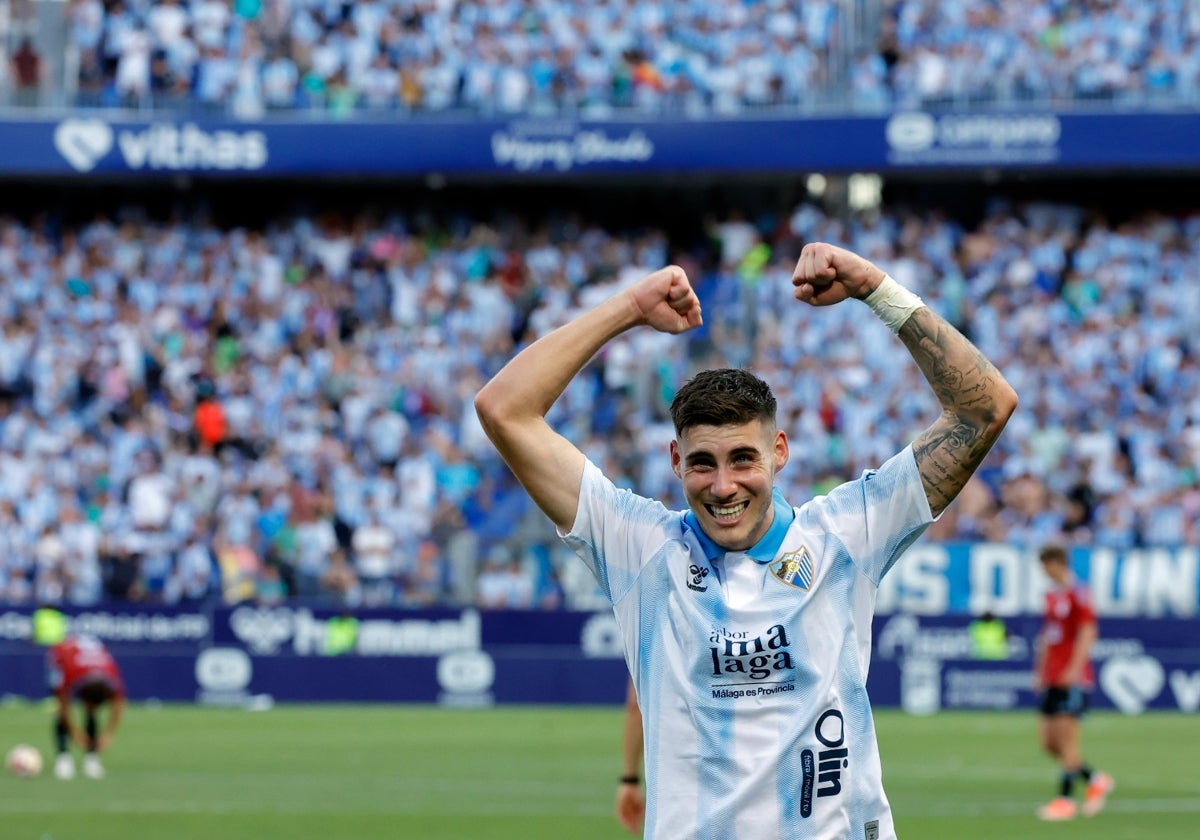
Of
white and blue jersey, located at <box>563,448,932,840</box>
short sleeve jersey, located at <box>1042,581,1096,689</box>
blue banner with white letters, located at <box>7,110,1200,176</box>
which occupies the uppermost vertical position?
blue banner with white letters, located at <box>7,110,1200,176</box>

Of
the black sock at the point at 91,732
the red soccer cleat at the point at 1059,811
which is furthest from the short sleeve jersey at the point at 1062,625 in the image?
the black sock at the point at 91,732

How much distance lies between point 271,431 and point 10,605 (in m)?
5.15

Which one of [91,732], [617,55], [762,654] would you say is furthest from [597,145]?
[762,654]

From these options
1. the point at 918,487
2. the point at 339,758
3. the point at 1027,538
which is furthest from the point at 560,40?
the point at 918,487

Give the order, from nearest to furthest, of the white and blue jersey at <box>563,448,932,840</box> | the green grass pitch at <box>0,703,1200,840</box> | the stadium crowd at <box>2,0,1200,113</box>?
the white and blue jersey at <box>563,448,932,840</box>
the green grass pitch at <box>0,703,1200,840</box>
the stadium crowd at <box>2,0,1200,113</box>

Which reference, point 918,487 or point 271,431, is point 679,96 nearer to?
point 271,431

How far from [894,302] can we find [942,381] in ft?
0.74

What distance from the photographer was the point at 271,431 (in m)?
29.1

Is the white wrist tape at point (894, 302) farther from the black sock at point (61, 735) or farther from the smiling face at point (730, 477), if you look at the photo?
the black sock at point (61, 735)

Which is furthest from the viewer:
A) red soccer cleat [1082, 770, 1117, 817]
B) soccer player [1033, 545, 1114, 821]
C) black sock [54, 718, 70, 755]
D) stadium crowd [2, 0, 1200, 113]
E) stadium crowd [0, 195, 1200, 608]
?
stadium crowd [2, 0, 1200, 113]

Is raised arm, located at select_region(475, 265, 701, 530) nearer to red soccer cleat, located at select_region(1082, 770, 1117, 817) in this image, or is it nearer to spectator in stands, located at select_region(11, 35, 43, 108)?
red soccer cleat, located at select_region(1082, 770, 1117, 817)

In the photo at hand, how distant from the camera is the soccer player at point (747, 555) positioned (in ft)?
14.5

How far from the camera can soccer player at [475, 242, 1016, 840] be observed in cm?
443

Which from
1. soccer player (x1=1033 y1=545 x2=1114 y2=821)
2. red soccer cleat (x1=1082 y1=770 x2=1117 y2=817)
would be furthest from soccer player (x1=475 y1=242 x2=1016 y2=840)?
red soccer cleat (x1=1082 y1=770 x2=1117 y2=817)
